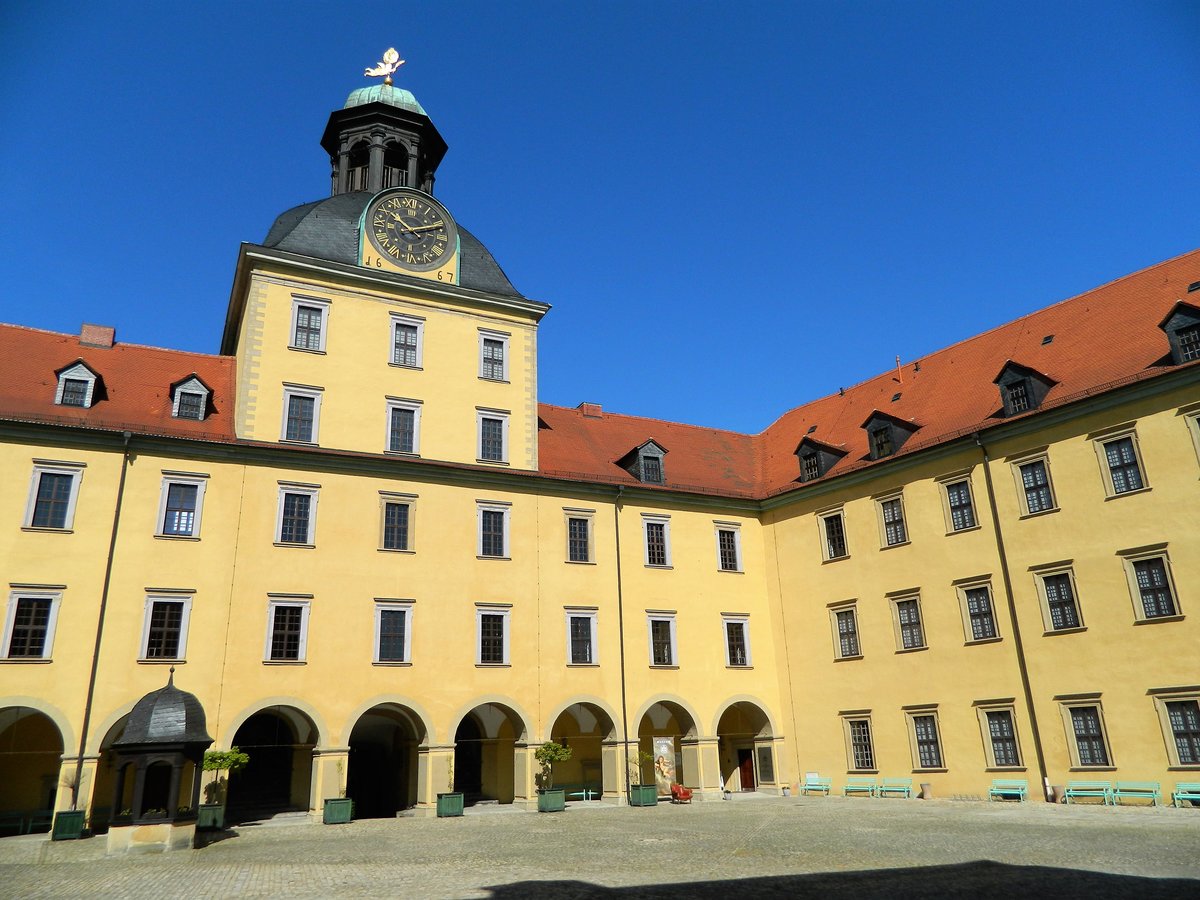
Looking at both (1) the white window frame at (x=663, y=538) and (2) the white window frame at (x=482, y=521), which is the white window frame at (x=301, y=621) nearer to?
(2) the white window frame at (x=482, y=521)

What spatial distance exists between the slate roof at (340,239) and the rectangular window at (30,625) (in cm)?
1178

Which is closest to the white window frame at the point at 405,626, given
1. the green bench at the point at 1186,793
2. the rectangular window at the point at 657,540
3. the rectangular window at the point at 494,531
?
the rectangular window at the point at 494,531

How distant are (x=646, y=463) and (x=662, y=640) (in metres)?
5.95

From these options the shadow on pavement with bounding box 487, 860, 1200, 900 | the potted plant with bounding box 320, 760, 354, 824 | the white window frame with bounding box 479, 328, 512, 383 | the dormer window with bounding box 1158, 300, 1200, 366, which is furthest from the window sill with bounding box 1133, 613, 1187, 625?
the potted plant with bounding box 320, 760, 354, 824

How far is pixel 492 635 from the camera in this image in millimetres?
27000

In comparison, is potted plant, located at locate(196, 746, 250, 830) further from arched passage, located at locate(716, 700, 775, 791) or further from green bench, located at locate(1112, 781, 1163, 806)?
green bench, located at locate(1112, 781, 1163, 806)

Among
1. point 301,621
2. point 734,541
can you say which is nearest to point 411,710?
point 301,621

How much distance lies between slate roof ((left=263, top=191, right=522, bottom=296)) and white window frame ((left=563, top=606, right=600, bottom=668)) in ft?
34.7

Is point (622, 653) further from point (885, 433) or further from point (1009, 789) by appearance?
point (1009, 789)

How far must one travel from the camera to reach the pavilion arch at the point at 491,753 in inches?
1045

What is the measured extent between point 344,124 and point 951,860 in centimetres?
2875

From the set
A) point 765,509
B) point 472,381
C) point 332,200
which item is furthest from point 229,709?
point 765,509

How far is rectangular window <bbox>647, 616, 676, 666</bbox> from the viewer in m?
29.2

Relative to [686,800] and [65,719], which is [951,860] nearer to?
[686,800]
